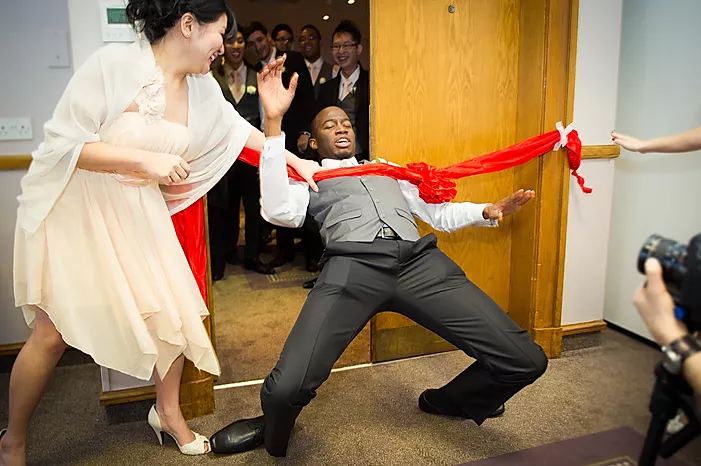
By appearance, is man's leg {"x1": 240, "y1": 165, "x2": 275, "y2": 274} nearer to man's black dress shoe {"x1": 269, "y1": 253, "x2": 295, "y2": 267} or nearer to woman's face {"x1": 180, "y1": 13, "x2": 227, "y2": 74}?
man's black dress shoe {"x1": 269, "y1": 253, "x2": 295, "y2": 267}

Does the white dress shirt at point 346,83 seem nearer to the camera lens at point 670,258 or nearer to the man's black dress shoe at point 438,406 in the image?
the man's black dress shoe at point 438,406

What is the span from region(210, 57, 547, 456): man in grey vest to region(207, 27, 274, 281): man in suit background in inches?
58.6

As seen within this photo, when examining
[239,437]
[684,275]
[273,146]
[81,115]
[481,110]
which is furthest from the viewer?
[481,110]

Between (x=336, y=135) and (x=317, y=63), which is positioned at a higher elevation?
(x=317, y=63)

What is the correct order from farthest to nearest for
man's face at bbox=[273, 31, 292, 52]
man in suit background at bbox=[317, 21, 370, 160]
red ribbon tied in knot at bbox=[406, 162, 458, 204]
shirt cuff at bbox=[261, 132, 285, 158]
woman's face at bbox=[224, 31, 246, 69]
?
man's face at bbox=[273, 31, 292, 52], woman's face at bbox=[224, 31, 246, 69], man in suit background at bbox=[317, 21, 370, 160], red ribbon tied in knot at bbox=[406, 162, 458, 204], shirt cuff at bbox=[261, 132, 285, 158]

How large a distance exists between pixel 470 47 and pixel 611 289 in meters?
1.68

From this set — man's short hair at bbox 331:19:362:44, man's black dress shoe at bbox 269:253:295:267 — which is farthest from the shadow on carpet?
man's black dress shoe at bbox 269:253:295:267

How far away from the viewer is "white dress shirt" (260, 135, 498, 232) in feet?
5.10

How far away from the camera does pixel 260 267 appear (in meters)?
3.40

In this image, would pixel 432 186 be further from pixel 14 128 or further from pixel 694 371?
pixel 14 128

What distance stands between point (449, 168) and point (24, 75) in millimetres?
1538

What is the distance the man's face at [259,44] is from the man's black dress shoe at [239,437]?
2.37 meters

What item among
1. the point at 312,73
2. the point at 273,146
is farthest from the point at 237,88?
the point at 273,146

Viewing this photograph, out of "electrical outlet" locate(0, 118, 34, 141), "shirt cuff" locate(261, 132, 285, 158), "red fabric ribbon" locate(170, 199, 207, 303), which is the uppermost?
"electrical outlet" locate(0, 118, 34, 141)
